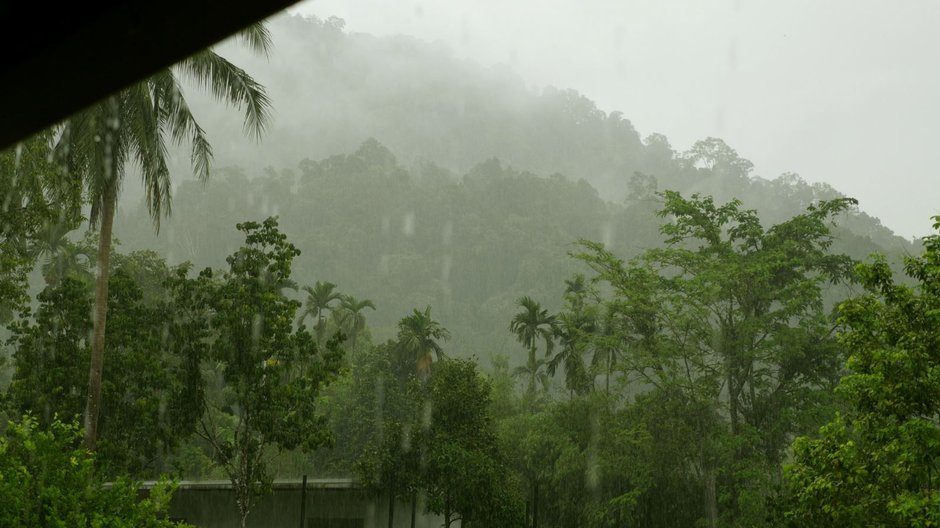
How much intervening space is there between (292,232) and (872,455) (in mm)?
112377

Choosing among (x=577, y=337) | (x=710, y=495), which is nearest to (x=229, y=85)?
(x=710, y=495)

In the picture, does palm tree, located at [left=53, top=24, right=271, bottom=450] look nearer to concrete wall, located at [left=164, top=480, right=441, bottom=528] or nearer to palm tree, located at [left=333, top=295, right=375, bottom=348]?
concrete wall, located at [left=164, top=480, right=441, bottom=528]

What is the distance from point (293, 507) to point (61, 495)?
1634 centimetres

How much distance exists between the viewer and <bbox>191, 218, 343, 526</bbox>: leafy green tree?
18.0 metres

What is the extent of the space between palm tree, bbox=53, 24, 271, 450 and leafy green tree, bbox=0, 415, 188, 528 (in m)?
8.26

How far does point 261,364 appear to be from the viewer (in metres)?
18.4

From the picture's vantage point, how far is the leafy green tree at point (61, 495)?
8789 mm

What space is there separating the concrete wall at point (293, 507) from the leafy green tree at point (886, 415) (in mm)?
14188

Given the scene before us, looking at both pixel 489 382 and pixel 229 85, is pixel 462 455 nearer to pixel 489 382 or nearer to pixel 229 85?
pixel 229 85

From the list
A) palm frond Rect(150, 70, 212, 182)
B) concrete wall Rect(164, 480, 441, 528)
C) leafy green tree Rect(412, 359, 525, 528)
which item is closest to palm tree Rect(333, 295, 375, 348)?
concrete wall Rect(164, 480, 441, 528)

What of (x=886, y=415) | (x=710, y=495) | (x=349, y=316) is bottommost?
(x=710, y=495)

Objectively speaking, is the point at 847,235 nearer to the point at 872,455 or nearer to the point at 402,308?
the point at 402,308

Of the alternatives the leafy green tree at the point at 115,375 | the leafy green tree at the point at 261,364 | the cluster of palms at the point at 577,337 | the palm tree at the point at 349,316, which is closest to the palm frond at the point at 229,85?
the leafy green tree at the point at 261,364

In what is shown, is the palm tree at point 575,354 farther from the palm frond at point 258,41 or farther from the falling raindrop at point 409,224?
the falling raindrop at point 409,224
